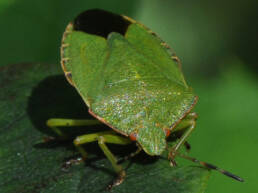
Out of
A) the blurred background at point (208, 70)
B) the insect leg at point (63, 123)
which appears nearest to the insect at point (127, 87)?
the insect leg at point (63, 123)

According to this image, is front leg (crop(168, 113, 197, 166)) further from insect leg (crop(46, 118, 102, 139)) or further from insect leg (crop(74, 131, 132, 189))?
insect leg (crop(46, 118, 102, 139))

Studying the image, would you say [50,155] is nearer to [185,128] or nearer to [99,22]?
[185,128]

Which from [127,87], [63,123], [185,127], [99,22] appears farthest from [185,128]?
[99,22]

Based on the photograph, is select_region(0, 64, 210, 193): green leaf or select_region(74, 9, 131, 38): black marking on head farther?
select_region(74, 9, 131, 38): black marking on head

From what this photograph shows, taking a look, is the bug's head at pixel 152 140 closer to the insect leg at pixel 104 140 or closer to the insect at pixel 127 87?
the insect at pixel 127 87

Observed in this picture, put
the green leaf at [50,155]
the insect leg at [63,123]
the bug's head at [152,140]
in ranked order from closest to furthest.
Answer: the green leaf at [50,155] → the bug's head at [152,140] → the insect leg at [63,123]

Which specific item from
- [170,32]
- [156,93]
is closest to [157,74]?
[156,93]

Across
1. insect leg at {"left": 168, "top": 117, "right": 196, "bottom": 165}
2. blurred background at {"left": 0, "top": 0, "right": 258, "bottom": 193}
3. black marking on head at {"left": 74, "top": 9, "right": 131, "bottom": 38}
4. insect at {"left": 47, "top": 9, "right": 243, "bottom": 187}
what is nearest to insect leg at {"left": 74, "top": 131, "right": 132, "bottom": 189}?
insect at {"left": 47, "top": 9, "right": 243, "bottom": 187}

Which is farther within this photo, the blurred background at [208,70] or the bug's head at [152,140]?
the blurred background at [208,70]

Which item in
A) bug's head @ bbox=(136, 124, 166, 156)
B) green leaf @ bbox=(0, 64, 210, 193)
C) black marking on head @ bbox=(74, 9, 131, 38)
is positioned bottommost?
green leaf @ bbox=(0, 64, 210, 193)
